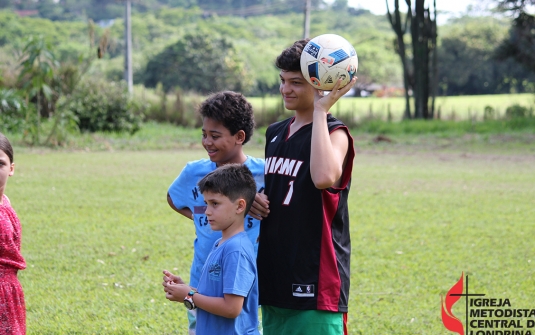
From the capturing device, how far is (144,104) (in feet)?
64.8

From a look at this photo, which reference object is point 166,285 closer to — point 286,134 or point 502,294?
point 286,134

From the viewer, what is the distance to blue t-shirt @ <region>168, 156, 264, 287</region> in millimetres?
2959

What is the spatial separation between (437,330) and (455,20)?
362 feet

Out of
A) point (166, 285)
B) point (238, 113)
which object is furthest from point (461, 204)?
point (166, 285)

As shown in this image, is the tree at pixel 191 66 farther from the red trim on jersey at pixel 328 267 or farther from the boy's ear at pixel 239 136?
the red trim on jersey at pixel 328 267

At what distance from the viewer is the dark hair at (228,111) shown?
3.03 metres

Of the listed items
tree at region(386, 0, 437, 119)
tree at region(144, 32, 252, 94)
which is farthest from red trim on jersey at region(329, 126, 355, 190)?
tree at region(144, 32, 252, 94)

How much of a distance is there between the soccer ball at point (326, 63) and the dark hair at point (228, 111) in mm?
605

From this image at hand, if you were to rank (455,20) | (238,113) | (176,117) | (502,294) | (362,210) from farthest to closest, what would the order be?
(455,20)
(176,117)
(362,210)
(502,294)
(238,113)

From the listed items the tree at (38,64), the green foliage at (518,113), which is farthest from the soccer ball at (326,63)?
the green foliage at (518,113)

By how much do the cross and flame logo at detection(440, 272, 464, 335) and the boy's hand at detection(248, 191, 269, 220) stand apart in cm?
225

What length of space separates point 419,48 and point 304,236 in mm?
19165

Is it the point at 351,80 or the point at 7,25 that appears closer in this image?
the point at 351,80

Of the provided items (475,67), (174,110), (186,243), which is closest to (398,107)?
(174,110)
